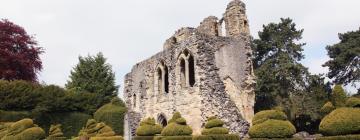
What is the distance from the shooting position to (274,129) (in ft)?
43.9

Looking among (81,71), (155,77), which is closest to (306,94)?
(155,77)

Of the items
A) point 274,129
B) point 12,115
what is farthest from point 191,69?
point 12,115

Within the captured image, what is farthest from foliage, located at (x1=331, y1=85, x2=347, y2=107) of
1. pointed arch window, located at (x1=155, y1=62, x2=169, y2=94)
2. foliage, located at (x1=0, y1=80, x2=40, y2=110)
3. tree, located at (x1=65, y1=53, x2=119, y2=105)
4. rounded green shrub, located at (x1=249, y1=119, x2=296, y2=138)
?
tree, located at (x1=65, y1=53, x2=119, y2=105)

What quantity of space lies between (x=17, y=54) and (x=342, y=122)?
24.2m

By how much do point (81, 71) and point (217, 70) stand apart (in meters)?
20.5

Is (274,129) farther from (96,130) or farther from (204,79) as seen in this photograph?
(96,130)

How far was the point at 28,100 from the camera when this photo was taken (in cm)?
2217

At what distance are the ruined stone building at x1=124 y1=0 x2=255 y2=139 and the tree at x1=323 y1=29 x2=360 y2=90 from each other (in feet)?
35.6

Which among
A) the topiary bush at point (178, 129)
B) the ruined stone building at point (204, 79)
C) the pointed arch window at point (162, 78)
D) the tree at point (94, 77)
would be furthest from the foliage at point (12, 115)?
the tree at point (94, 77)

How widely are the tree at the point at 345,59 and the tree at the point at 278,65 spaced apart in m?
3.06

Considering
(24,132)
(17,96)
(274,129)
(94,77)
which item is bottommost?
(274,129)

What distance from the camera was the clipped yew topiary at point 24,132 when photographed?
587 inches

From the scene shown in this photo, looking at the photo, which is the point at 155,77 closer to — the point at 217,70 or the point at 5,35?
the point at 217,70

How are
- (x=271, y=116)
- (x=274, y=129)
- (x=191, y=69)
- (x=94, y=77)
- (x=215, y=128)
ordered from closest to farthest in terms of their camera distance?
(x=274, y=129) → (x=271, y=116) → (x=215, y=128) → (x=191, y=69) → (x=94, y=77)
